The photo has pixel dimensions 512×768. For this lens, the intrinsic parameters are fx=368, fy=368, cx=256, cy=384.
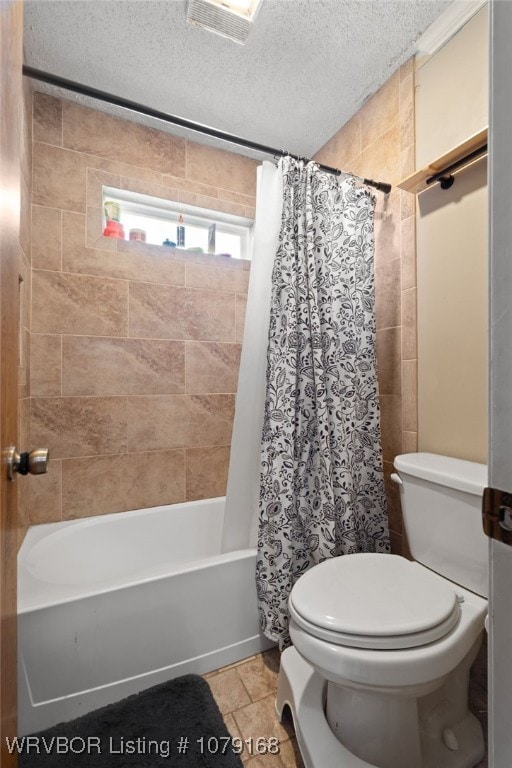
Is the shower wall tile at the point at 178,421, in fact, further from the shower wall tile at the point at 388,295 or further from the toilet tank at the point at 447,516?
the toilet tank at the point at 447,516

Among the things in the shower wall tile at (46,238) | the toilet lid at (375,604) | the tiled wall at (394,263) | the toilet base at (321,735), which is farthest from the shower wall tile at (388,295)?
the shower wall tile at (46,238)

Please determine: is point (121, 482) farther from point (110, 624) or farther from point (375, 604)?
point (375, 604)

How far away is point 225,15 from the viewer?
135cm

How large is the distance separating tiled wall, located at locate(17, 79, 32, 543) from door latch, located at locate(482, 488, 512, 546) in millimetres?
1607

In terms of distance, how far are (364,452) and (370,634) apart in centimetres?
79

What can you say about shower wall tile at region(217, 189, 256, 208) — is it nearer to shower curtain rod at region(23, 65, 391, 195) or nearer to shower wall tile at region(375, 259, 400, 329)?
shower curtain rod at region(23, 65, 391, 195)

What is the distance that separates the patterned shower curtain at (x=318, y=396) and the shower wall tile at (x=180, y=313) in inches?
27.7

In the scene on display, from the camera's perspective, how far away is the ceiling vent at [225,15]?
4.28ft

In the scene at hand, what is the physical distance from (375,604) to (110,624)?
2.84 ft

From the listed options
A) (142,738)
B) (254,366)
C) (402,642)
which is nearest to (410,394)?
(254,366)

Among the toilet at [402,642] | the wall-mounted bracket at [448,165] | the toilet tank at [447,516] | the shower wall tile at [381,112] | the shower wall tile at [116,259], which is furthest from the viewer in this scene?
the shower wall tile at [116,259]

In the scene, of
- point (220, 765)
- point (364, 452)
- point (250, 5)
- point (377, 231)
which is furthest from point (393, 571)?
point (250, 5)

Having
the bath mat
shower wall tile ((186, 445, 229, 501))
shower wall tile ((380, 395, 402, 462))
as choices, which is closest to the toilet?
the bath mat

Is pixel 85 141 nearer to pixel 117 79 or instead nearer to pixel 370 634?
pixel 117 79
